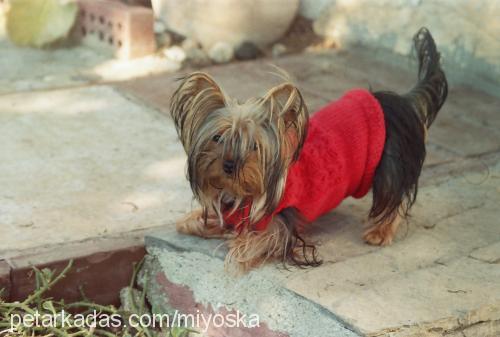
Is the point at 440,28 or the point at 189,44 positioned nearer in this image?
the point at 440,28

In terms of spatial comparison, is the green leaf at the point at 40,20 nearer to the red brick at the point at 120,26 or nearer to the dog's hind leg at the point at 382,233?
the red brick at the point at 120,26

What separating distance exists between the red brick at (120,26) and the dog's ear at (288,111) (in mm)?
3025

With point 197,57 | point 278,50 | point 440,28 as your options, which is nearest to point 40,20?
point 197,57

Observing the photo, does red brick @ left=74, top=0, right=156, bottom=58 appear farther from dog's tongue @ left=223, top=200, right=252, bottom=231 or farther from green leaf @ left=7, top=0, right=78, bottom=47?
dog's tongue @ left=223, top=200, right=252, bottom=231

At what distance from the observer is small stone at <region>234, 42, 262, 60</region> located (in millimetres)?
6023

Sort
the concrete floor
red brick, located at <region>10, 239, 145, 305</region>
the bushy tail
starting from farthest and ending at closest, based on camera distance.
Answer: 1. the bushy tail
2. red brick, located at <region>10, 239, 145, 305</region>
3. the concrete floor

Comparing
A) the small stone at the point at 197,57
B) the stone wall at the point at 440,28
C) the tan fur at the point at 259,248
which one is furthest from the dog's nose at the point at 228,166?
the small stone at the point at 197,57

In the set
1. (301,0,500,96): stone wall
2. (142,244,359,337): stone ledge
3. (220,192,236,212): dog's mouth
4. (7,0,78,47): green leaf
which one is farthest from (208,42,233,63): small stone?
(220,192,236,212): dog's mouth

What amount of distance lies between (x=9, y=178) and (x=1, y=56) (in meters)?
2.17

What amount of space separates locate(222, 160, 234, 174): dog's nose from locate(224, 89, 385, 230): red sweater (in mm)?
222

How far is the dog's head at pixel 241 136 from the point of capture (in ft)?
9.55

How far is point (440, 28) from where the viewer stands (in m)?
5.45

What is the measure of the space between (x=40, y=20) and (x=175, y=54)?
95 cm

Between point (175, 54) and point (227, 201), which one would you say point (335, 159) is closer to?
point (227, 201)
